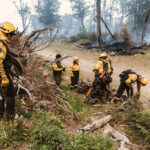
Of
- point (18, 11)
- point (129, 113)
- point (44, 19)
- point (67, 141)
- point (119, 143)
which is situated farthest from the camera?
point (18, 11)

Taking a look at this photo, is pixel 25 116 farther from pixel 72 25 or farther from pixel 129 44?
pixel 72 25

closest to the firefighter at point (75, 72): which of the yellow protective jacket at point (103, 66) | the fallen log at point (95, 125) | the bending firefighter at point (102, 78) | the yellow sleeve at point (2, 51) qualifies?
the bending firefighter at point (102, 78)

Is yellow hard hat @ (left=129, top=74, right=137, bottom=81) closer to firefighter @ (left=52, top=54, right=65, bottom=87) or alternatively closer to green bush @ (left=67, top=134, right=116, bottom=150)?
green bush @ (left=67, top=134, right=116, bottom=150)

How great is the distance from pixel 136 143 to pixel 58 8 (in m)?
44.8

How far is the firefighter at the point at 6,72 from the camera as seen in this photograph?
128 inches

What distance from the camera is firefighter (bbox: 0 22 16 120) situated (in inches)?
128

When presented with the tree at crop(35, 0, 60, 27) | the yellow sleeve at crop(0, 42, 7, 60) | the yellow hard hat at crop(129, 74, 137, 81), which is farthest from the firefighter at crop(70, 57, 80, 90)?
the tree at crop(35, 0, 60, 27)

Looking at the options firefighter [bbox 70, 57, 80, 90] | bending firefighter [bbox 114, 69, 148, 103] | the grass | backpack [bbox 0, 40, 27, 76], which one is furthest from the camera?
firefighter [bbox 70, 57, 80, 90]

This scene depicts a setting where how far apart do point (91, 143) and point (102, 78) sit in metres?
3.18

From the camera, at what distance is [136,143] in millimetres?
3922

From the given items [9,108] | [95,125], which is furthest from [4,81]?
[95,125]

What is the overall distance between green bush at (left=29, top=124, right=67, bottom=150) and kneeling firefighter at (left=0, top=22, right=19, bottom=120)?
112cm

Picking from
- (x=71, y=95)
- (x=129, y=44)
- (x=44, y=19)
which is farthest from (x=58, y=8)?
(x=71, y=95)

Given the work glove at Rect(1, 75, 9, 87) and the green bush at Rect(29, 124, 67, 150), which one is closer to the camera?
the green bush at Rect(29, 124, 67, 150)
